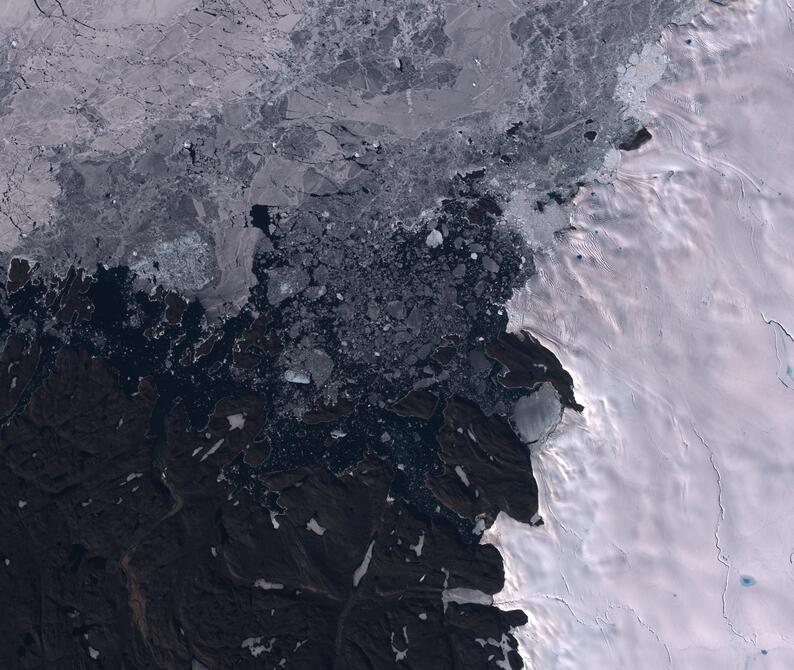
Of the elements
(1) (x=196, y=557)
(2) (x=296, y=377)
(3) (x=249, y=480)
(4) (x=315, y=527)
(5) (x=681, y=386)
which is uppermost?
(5) (x=681, y=386)

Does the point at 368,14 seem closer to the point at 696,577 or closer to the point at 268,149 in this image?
the point at 268,149

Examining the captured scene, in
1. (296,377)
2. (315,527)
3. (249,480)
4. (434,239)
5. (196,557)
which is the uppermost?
(434,239)

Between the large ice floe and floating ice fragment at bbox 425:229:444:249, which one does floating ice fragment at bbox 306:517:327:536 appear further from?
floating ice fragment at bbox 425:229:444:249

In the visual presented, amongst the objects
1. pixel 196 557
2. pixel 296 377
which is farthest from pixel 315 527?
pixel 296 377

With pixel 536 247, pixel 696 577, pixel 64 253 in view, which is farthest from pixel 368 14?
pixel 696 577

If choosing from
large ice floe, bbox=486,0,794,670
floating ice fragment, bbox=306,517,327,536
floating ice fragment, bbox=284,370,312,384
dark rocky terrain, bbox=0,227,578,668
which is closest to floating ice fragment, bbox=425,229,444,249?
dark rocky terrain, bbox=0,227,578,668

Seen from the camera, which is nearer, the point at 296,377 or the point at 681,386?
the point at 681,386

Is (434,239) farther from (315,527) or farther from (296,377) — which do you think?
(315,527)

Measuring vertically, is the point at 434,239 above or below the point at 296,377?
above

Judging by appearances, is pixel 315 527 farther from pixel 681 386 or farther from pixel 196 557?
pixel 681 386
